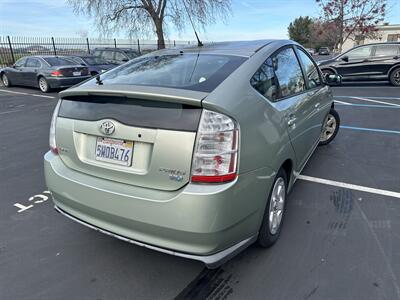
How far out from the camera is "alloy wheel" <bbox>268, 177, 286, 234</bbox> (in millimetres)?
2596

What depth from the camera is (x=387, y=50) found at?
12.7 m

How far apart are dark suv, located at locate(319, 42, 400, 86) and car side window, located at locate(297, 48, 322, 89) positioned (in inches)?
406

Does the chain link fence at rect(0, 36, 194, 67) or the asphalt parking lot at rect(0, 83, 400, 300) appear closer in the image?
the asphalt parking lot at rect(0, 83, 400, 300)

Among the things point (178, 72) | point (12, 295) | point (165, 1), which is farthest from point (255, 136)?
point (165, 1)

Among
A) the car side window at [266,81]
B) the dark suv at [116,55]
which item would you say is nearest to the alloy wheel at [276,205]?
the car side window at [266,81]

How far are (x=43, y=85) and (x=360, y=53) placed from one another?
12747mm

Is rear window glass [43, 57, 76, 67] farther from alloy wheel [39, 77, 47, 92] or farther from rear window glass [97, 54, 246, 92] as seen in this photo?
rear window glass [97, 54, 246, 92]

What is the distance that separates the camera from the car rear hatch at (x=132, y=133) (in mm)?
1960

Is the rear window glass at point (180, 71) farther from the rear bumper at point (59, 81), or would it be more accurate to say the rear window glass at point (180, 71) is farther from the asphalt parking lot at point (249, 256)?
the rear bumper at point (59, 81)

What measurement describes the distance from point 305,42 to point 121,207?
271 feet

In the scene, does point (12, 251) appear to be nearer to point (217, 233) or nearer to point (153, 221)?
point (153, 221)

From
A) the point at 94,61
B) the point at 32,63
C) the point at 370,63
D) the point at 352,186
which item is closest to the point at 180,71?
the point at 352,186

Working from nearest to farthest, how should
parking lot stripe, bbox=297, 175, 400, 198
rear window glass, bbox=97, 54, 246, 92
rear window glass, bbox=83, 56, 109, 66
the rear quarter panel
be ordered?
the rear quarter panel
rear window glass, bbox=97, 54, 246, 92
parking lot stripe, bbox=297, 175, 400, 198
rear window glass, bbox=83, 56, 109, 66

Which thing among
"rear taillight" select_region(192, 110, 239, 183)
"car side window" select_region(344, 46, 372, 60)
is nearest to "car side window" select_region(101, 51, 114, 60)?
"car side window" select_region(344, 46, 372, 60)
